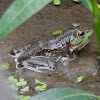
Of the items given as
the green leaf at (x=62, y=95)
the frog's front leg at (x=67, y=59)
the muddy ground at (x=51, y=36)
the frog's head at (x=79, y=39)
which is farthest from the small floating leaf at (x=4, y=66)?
the green leaf at (x=62, y=95)

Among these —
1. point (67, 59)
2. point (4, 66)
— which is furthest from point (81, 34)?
point (4, 66)

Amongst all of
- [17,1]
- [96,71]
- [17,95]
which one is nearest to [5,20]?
[17,1]

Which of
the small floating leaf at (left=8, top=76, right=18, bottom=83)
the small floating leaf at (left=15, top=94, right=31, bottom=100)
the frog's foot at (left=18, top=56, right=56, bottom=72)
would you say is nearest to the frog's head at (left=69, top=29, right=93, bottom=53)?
the frog's foot at (left=18, top=56, right=56, bottom=72)

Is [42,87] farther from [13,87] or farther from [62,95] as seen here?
[62,95]

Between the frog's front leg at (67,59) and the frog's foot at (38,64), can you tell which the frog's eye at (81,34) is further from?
the frog's foot at (38,64)

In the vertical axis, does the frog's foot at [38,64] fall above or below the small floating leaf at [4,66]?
below

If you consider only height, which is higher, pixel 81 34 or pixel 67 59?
A: pixel 81 34

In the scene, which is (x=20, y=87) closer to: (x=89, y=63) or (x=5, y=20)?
(x=89, y=63)
